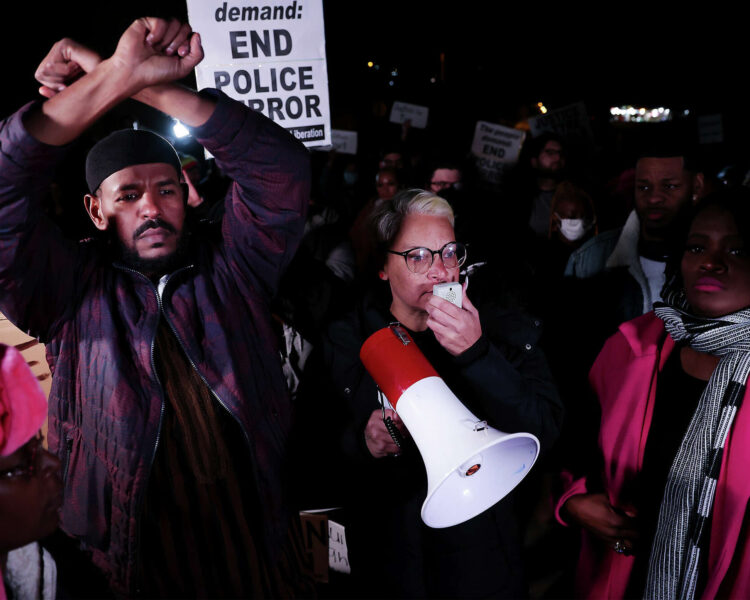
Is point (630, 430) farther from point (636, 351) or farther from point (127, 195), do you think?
point (127, 195)

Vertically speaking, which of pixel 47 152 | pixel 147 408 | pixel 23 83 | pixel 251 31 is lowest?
pixel 147 408

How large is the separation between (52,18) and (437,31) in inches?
543

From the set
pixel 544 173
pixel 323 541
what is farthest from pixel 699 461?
pixel 544 173

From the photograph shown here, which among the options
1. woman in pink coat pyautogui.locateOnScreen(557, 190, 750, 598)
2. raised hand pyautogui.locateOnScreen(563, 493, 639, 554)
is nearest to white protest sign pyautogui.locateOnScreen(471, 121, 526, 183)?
woman in pink coat pyautogui.locateOnScreen(557, 190, 750, 598)

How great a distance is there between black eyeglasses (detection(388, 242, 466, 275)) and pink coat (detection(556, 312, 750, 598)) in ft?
2.63

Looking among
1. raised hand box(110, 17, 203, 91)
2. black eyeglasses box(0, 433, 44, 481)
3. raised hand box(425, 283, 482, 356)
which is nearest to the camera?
black eyeglasses box(0, 433, 44, 481)

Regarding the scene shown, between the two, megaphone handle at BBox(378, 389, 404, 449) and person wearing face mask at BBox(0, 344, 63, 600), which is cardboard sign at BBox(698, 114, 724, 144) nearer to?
megaphone handle at BBox(378, 389, 404, 449)

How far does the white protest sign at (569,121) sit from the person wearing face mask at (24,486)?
676 centimetres

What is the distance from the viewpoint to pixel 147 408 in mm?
1857

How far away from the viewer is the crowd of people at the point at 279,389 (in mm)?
1717

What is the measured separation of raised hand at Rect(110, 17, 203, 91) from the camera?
4.51ft

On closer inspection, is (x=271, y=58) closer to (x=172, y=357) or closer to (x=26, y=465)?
(x=172, y=357)

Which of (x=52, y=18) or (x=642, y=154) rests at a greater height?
(x=52, y=18)

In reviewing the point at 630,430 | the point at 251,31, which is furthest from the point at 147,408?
the point at 251,31
